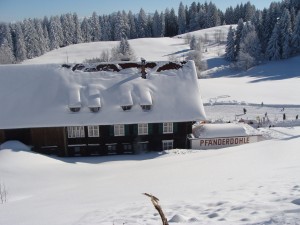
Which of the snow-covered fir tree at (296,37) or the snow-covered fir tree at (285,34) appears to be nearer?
the snow-covered fir tree at (296,37)

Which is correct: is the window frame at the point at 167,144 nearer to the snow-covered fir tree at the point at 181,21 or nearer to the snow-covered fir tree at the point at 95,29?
the snow-covered fir tree at the point at 181,21

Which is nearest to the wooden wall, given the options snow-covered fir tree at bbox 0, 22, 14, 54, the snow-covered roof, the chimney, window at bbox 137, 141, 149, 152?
the snow-covered roof

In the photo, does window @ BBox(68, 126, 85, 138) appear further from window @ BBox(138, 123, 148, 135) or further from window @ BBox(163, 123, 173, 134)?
window @ BBox(163, 123, 173, 134)

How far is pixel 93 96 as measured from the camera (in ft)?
95.7

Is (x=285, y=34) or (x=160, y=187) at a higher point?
(x=285, y=34)

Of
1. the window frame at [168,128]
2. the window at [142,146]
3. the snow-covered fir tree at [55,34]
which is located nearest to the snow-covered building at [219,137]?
the window frame at [168,128]

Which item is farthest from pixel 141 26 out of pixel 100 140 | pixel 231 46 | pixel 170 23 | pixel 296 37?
pixel 100 140

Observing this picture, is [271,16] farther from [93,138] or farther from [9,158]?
[9,158]

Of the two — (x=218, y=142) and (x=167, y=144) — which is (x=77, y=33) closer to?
(x=167, y=144)

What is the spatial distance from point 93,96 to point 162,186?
15.0 metres

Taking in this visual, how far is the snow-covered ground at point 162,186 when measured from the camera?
9.91 metres

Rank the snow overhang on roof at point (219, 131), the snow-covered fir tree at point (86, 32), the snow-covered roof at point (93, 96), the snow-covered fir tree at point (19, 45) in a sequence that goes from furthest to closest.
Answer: the snow-covered fir tree at point (86, 32) → the snow-covered fir tree at point (19, 45) → the snow overhang on roof at point (219, 131) → the snow-covered roof at point (93, 96)

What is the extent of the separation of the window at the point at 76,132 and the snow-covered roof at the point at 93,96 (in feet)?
3.21

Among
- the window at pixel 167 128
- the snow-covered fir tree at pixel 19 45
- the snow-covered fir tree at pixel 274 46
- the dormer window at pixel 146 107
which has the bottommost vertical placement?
the window at pixel 167 128
